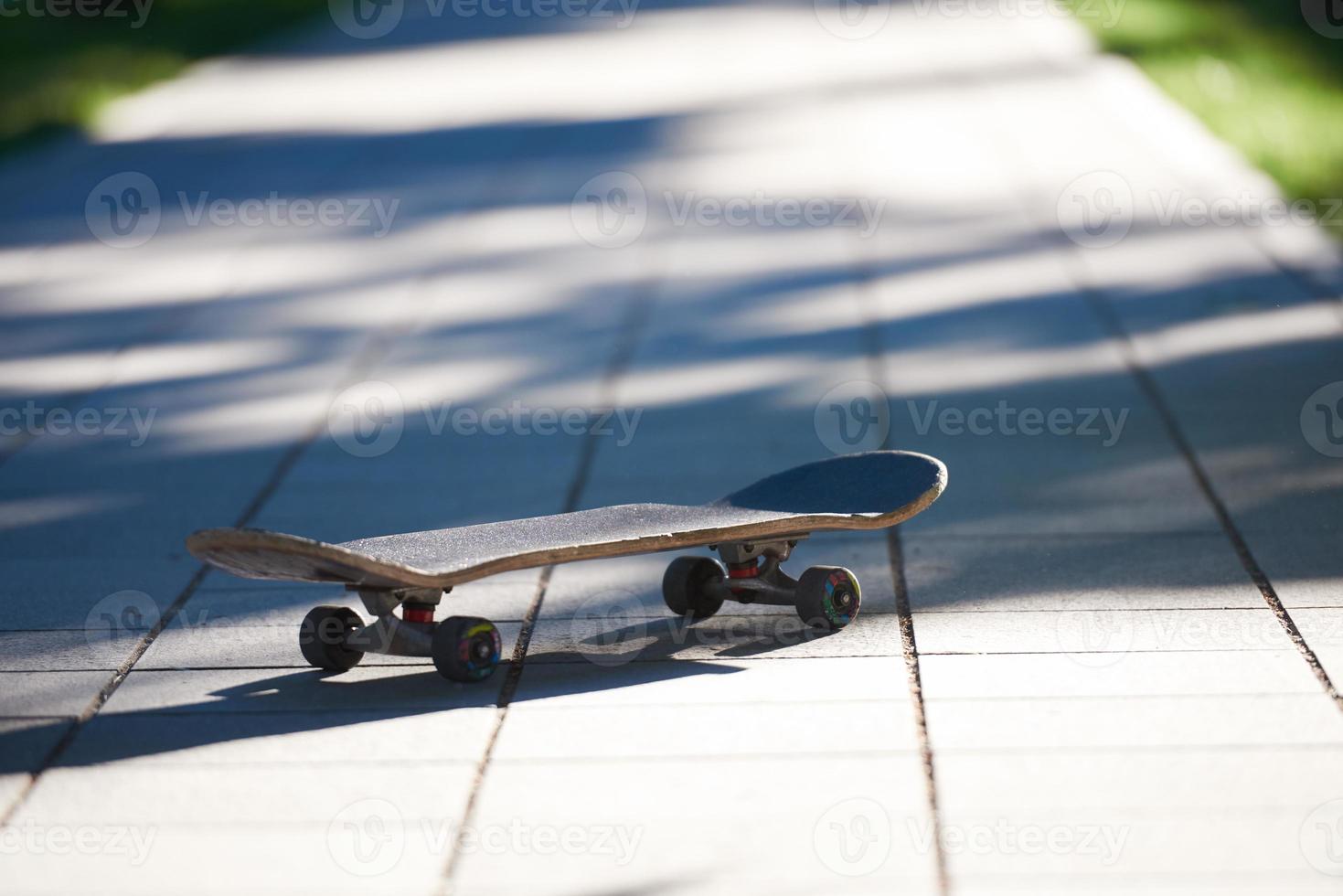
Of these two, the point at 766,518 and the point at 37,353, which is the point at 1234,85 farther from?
the point at 766,518

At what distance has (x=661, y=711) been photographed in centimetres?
366

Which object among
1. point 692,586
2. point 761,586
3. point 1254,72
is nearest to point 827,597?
point 761,586

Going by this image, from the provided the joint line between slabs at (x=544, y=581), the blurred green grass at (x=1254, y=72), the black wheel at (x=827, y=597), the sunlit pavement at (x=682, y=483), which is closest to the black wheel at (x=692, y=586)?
the sunlit pavement at (x=682, y=483)

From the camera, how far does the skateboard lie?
12.1ft

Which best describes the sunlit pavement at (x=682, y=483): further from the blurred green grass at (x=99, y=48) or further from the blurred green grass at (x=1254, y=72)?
the blurred green grass at (x=99, y=48)

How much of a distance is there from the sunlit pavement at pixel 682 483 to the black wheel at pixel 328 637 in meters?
0.06

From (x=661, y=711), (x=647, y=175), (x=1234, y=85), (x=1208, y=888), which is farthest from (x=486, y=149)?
(x=1208, y=888)

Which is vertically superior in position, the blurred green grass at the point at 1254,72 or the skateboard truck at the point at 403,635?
the blurred green grass at the point at 1254,72

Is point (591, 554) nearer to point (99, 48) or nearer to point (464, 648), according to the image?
point (464, 648)

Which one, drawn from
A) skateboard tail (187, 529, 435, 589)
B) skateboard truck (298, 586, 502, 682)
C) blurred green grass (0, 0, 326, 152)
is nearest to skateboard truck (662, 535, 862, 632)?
skateboard truck (298, 586, 502, 682)

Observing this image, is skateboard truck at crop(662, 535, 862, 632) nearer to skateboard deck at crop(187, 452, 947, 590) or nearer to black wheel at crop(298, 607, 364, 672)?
skateboard deck at crop(187, 452, 947, 590)

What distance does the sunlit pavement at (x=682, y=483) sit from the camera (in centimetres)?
313

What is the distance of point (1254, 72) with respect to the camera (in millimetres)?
13578

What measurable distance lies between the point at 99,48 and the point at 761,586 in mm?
14057
